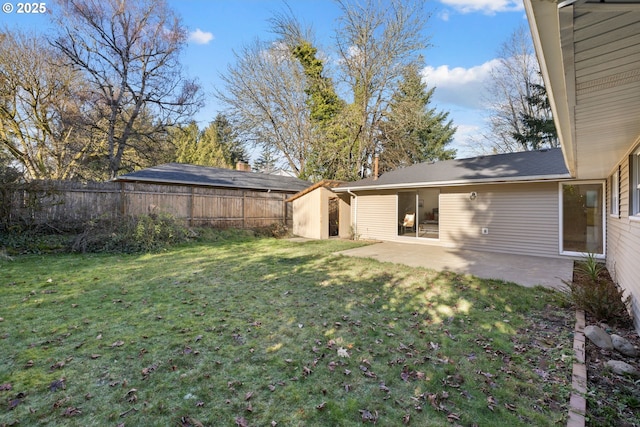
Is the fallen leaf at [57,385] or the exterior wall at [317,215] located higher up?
the exterior wall at [317,215]

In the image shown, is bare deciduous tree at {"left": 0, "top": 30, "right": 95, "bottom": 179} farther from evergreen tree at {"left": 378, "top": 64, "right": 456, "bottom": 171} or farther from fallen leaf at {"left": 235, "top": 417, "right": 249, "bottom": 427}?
evergreen tree at {"left": 378, "top": 64, "right": 456, "bottom": 171}

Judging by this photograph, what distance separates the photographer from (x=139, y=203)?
438 inches

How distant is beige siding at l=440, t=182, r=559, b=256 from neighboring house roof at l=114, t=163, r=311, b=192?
8728 mm

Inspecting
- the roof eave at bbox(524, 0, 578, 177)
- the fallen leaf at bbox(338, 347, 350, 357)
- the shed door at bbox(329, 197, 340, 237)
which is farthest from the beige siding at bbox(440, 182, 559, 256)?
the fallen leaf at bbox(338, 347, 350, 357)

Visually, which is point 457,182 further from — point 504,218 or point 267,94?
point 267,94

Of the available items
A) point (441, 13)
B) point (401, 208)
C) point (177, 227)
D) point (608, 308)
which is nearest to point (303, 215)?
point (401, 208)

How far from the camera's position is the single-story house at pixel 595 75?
1.30m

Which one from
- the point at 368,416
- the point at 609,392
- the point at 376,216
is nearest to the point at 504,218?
the point at 376,216

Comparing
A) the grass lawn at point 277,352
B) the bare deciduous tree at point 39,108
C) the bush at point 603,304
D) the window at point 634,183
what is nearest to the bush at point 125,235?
the grass lawn at point 277,352

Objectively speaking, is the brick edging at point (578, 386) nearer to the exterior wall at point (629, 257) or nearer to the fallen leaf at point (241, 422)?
the exterior wall at point (629, 257)

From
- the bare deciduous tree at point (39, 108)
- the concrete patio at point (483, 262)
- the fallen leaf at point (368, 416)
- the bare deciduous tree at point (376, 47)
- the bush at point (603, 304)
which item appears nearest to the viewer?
the fallen leaf at point (368, 416)

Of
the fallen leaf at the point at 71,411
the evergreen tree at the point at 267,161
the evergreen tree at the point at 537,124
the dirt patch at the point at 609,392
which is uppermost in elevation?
the evergreen tree at the point at 537,124

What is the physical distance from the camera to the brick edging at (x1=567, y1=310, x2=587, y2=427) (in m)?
2.16

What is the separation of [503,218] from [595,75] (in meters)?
8.33
